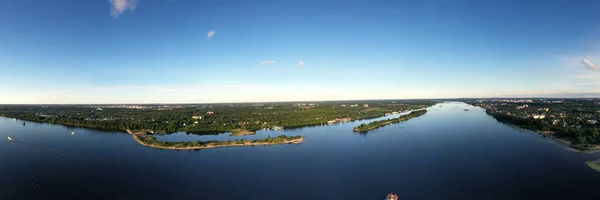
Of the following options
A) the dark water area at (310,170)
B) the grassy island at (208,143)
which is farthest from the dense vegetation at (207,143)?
the dark water area at (310,170)

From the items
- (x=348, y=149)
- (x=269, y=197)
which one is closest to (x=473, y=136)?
(x=348, y=149)

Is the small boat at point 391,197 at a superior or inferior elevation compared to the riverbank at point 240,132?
inferior

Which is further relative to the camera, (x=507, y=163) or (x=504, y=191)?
(x=507, y=163)

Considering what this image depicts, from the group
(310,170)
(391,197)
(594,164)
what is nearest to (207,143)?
(310,170)

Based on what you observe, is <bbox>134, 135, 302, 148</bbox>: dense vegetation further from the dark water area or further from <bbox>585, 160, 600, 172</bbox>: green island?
<bbox>585, 160, 600, 172</bbox>: green island

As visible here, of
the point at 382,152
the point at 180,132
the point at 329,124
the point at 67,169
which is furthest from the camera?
the point at 329,124

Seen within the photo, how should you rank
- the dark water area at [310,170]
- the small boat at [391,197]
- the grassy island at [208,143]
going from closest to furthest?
1. the small boat at [391,197]
2. the dark water area at [310,170]
3. the grassy island at [208,143]

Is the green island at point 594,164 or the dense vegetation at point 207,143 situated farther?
the dense vegetation at point 207,143

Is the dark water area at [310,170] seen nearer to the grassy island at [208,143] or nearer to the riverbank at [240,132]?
the grassy island at [208,143]

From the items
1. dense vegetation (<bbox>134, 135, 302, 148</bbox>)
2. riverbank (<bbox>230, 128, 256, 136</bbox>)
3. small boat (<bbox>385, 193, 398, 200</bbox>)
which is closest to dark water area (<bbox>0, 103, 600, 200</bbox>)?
small boat (<bbox>385, 193, 398, 200</bbox>)

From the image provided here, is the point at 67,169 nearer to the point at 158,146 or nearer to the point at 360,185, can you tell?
the point at 158,146
